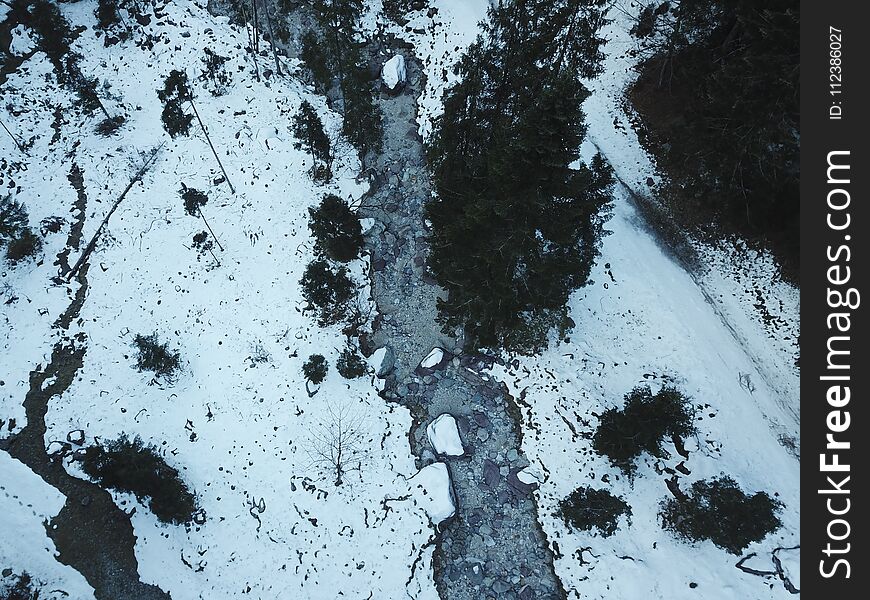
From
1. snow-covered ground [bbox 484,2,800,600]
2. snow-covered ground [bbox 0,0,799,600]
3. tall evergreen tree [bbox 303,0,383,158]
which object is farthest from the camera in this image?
tall evergreen tree [bbox 303,0,383,158]

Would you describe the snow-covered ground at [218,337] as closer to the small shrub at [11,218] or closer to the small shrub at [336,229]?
the small shrub at [11,218]

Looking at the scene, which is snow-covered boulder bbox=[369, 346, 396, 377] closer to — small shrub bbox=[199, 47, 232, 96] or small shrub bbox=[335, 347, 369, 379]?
small shrub bbox=[335, 347, 369, 379]

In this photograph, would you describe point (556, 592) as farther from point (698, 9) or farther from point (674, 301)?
point (698, 9)

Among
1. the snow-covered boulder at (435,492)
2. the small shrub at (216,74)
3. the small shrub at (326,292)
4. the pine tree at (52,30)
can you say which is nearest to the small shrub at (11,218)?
the pine tree at (52,30)

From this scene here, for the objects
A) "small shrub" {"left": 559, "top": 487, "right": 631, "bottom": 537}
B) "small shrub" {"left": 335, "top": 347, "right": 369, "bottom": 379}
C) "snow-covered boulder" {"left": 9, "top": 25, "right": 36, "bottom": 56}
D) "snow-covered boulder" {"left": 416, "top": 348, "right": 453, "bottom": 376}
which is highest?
"snow-covered boulder" {"left": 9, "top": 25, "right": 36, "bottom": 56}

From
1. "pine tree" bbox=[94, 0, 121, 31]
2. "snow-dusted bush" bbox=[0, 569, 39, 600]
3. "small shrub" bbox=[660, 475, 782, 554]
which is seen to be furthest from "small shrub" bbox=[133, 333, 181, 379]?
"pine tree" bbox=[94, 0, 121, 31]

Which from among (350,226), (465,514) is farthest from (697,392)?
(350,226)
